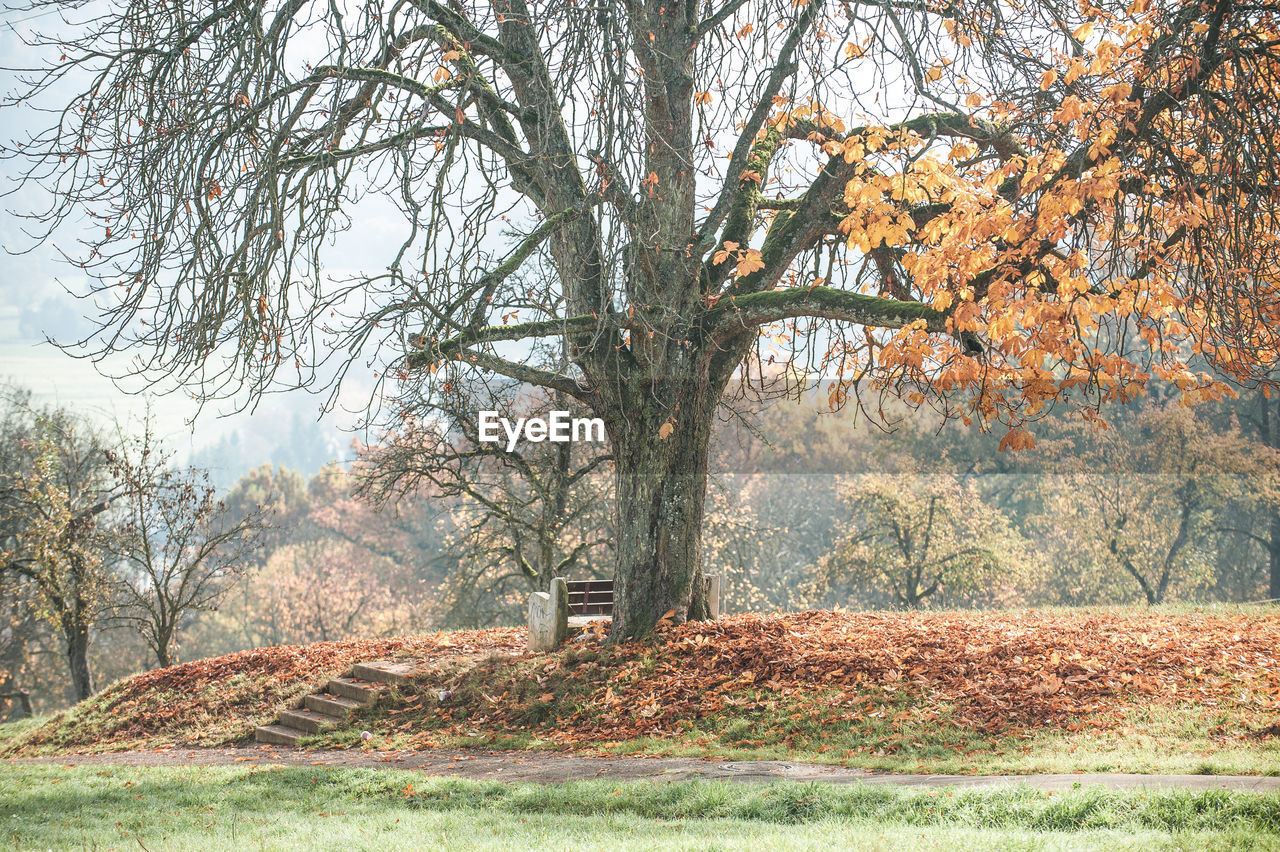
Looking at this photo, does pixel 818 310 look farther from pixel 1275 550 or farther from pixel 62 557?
pixel 1275 550

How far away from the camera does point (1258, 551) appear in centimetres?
3300

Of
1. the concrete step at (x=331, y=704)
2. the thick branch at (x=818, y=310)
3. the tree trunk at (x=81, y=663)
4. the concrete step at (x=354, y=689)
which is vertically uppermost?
the thick branch at (x=818, y=310)

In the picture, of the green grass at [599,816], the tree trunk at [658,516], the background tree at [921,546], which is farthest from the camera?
the background tree at [921,546]

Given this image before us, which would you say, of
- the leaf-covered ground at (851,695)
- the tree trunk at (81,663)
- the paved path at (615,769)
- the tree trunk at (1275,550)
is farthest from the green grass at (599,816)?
the tree trunk at (1275,550)

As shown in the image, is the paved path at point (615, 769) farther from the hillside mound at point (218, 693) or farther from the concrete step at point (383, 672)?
the concrete step at point (383, 672)

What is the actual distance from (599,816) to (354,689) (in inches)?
253

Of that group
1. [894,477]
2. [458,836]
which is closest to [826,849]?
[458,836]

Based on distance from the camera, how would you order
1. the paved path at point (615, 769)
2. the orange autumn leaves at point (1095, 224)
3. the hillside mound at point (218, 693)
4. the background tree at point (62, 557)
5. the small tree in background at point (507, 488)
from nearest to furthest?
the paved path at point (615, 769), the orange autumn leaves at point (1095, 224), the hillside mound at point (218, 693), the small tree in background at point (507, 488), the background tree at point (62, 557)

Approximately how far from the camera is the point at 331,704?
10820 mm

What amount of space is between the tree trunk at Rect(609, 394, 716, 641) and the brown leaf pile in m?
0.36

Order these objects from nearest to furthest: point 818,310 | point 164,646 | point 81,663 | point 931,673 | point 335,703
→ point 931,673 → point 818,310 → point 335,703 → point 164,646 → point 81,663

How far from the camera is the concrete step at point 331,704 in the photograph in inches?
415

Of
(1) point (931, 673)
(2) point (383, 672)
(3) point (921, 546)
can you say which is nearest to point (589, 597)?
(2) point (383, 672)

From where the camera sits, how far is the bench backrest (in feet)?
41.9
